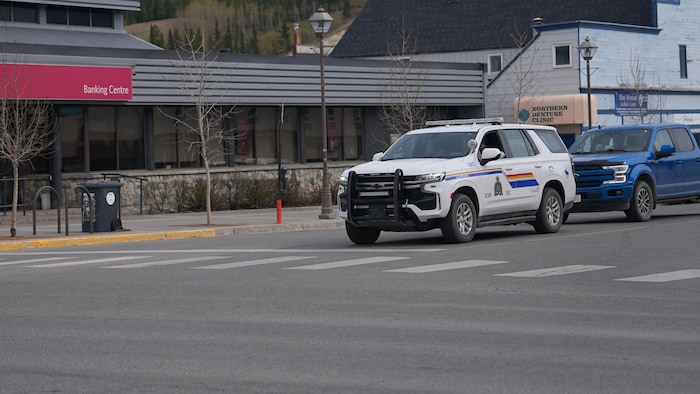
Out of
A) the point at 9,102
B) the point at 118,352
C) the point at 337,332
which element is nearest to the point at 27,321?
the point at 118,352

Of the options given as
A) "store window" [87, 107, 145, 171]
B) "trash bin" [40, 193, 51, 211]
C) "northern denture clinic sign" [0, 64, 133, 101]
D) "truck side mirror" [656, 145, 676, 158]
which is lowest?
"trash bin" [40, 193, 51, 211]

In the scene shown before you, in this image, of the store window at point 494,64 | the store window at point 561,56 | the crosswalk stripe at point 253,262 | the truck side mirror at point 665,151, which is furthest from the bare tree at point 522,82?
the crosswalk stripe at point 253,262

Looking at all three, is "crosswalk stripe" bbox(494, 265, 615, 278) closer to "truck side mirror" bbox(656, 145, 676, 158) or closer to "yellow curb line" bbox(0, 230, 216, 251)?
"truck side mirror" bbox(656, 145, 676, 158)

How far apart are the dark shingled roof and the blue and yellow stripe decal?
1427 inches

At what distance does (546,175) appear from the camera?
2064 cm

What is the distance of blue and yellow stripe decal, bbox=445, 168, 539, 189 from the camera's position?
1862 centimetres

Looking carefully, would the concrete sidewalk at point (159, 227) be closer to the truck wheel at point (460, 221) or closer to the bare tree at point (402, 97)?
the truck wheel at point (460, 221)

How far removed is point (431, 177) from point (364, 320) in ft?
26.1

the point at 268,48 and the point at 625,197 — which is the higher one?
the point at 268,48

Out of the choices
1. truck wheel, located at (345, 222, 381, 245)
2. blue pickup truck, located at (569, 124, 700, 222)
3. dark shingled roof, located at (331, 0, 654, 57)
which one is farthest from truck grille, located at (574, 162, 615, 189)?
dark shingled roof, located at (331, 0, 654, 57)

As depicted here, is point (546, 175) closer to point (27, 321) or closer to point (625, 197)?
point (625, 197)

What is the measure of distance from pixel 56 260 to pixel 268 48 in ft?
479

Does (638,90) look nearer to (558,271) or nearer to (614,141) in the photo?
(614,141)

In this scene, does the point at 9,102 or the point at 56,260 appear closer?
the point at 56,260
